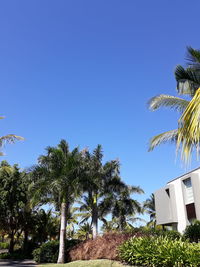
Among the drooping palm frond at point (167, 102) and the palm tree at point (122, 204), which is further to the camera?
the palm tree at point (122, 204)

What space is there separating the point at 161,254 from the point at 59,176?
1273cm

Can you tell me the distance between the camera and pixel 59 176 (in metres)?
21.4

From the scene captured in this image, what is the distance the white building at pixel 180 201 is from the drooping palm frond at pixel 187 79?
15.7m

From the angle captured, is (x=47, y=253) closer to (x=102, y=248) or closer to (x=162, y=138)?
(x=102, y=248)

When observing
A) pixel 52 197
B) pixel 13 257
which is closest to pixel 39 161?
pixel 52 197

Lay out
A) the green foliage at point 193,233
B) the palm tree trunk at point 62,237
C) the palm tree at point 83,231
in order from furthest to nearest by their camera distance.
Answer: the palm tree at point 83,231
the palm tree trunk at point 62,237
the green foliage at point 193,233

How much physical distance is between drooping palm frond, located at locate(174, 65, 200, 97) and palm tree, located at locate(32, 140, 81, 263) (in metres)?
13.0

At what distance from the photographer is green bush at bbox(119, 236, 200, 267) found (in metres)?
9.43

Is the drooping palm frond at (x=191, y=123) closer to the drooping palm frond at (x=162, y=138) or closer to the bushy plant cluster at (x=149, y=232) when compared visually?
the drooping palm frond at (x=162, y=138)

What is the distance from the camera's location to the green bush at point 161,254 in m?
9.43

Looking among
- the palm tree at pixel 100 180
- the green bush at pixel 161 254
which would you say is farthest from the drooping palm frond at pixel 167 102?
the palm tree at pixel 100 180

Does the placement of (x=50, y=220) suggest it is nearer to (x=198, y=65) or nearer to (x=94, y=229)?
(x=94, y=229)

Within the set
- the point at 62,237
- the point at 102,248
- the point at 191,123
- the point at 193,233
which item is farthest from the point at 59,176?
the point at 191,123

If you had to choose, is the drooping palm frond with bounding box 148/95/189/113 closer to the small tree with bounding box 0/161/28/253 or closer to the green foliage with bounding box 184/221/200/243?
the green foliage with bounding box 184/221/200/243
